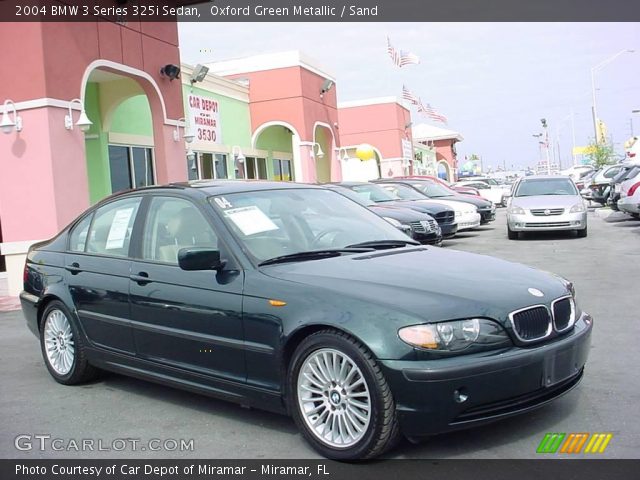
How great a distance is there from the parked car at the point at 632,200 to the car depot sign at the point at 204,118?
37.4 ft

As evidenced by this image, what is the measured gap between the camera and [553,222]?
15039mm

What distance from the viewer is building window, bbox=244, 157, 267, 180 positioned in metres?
23.6

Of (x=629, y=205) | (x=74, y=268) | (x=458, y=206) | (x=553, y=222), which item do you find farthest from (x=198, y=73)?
(x=74, y=268)

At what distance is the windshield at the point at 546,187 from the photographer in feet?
52.8

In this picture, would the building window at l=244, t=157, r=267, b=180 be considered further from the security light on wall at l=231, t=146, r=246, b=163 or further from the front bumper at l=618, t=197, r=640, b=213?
the front bumper at l=618, t=197, r=640, b=213

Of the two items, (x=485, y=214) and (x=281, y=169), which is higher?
(x=281, y=169)

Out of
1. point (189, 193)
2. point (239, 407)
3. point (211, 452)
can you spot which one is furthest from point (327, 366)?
point (189, 193)

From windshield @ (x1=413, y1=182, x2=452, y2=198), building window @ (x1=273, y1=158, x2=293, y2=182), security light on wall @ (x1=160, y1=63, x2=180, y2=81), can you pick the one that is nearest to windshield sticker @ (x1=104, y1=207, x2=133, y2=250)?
security light on wall @ (x1=160, y1=63, x2=180, y2=81)

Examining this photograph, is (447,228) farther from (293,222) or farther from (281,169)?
(281,169)

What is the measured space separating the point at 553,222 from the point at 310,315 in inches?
485

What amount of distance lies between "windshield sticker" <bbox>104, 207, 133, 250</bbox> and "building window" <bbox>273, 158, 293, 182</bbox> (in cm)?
2002

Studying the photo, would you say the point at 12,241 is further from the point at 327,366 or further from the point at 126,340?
the point at 327,366

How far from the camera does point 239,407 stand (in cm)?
484

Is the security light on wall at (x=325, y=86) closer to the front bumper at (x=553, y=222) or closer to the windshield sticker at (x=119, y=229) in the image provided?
the front bumper at (x=553, y=222)
